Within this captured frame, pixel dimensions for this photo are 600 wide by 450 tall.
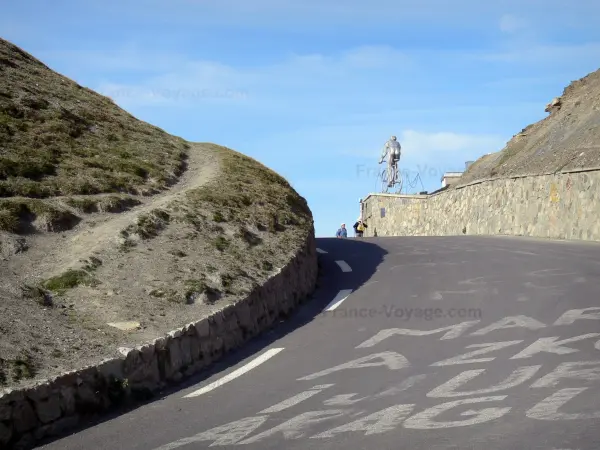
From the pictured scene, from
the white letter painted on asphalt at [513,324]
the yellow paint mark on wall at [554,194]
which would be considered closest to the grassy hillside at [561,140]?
the yellow paint mark on wall at [554,194]

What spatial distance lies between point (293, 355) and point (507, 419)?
393cm

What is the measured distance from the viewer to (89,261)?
40.0ft

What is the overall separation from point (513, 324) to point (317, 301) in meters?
4.12

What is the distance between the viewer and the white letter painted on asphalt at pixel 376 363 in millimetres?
9375

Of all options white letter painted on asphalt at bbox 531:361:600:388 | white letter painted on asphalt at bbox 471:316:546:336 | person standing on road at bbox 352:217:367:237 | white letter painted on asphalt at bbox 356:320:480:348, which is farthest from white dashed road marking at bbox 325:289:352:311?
person standing on road at bbox 352:217:367:237

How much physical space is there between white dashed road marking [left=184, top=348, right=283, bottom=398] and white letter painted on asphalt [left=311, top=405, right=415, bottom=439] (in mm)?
2190

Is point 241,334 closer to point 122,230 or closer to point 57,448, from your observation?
point 122,230

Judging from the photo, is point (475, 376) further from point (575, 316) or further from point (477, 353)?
point (575, 316)

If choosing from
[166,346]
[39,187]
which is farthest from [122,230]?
[166,346]

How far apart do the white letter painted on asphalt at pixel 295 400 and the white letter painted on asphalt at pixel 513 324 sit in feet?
10.8

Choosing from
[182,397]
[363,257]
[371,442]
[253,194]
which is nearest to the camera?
[371,442]

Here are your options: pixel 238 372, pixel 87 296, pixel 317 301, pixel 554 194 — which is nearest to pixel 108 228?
pixel 87 296

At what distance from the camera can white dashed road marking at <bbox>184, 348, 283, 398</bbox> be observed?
882 centimetres

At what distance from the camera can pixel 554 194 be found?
28.9 m
